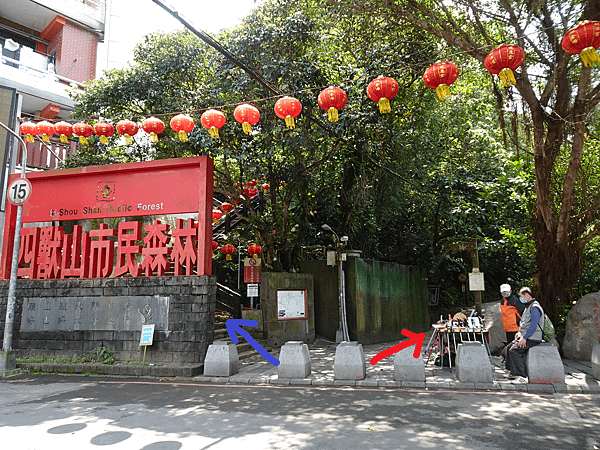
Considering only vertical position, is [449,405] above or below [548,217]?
below

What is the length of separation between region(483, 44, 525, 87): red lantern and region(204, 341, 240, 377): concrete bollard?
7.52 m

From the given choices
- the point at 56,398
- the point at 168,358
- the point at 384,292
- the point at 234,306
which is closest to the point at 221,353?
the point at 168,358

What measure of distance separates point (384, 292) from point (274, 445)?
11.4 metres

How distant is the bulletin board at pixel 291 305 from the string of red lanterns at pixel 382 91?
651cm

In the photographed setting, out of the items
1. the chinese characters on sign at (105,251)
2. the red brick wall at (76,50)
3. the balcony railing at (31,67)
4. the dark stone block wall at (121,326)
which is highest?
the red brick wall at (76,50)

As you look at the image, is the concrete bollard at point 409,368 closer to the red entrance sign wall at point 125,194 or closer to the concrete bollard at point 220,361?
the concrete bollard at point 220,361

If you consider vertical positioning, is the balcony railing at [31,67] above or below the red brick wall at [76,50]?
below

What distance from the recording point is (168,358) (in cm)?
1009

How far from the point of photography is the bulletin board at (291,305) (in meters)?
14.0

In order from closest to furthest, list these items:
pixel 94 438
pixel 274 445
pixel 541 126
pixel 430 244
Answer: pixel 274 445
pixel 94 438
pixel 541 126
pixel 430 244

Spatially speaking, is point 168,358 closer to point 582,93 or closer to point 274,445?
point 274,445

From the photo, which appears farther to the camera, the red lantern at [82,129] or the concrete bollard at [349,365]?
the red lantern at [82,129]

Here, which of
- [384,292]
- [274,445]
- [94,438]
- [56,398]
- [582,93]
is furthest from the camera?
[384,292]

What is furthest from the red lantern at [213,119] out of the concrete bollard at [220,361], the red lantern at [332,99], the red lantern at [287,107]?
the concrete bollard at [220,361]
